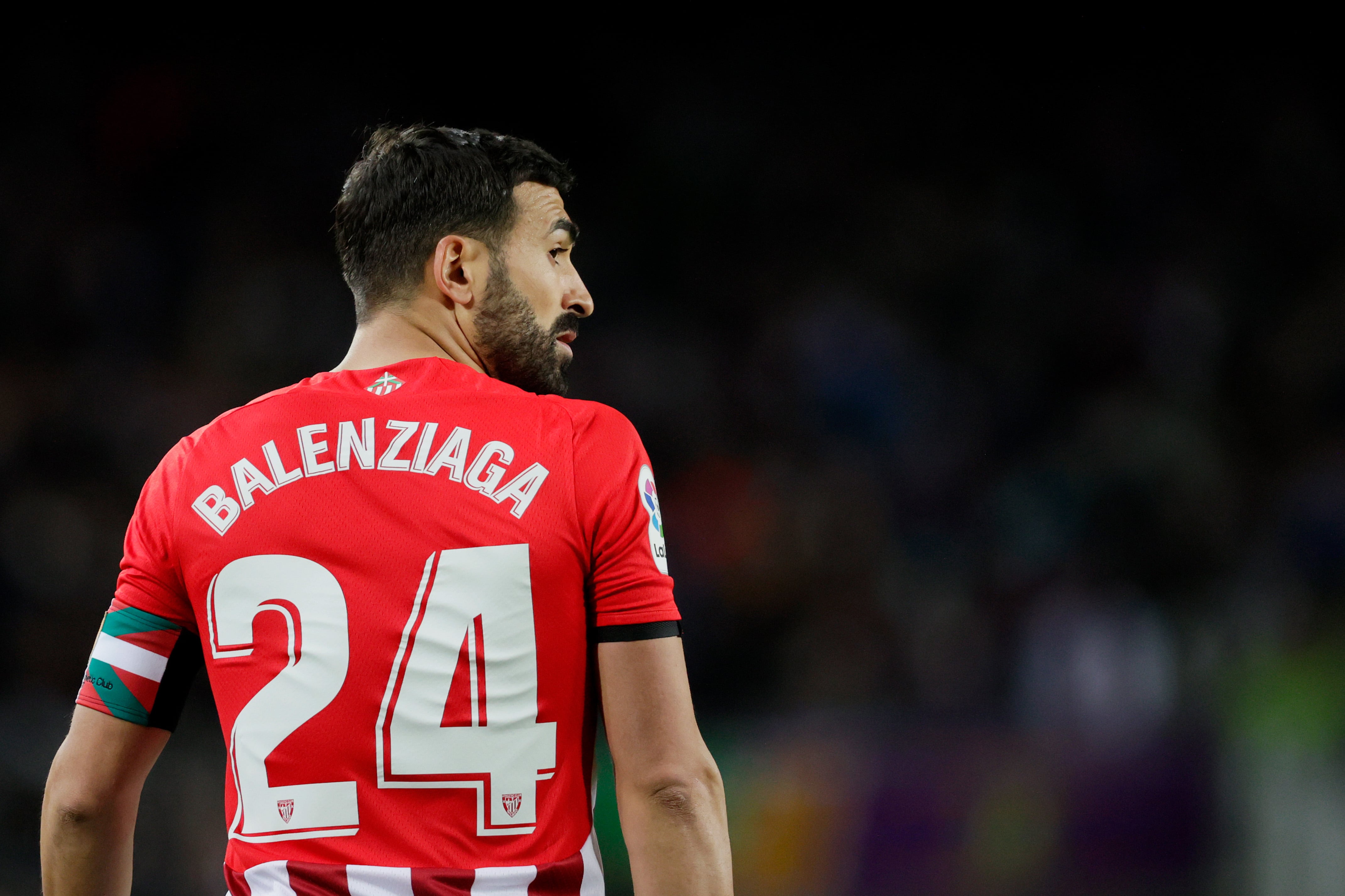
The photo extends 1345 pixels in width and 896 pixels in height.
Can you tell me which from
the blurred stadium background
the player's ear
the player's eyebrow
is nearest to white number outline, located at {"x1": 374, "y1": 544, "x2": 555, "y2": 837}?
the player's ear

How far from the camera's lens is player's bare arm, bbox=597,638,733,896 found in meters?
1.37

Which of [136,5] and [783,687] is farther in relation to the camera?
[136,5]

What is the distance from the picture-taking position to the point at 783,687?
5004mm

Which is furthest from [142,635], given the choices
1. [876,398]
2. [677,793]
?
[876,398]

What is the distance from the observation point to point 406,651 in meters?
1.38

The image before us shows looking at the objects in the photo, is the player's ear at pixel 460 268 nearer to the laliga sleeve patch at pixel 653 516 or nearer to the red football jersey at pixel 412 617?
the red football jersey at pixel 412 617

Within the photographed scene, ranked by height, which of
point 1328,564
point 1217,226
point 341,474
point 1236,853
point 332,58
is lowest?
point 1236,853

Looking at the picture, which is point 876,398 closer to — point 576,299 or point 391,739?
point 576,299

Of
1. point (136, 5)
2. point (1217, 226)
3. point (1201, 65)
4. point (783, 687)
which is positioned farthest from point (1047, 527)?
point (136, 5)

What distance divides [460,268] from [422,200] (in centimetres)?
13

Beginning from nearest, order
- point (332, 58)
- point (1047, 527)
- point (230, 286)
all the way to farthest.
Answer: point (1047, 527) → point (230, 286) → point (332, 58)

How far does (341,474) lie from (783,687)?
12.5 ft

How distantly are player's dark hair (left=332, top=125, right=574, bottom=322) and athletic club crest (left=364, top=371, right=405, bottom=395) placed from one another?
0.62ft

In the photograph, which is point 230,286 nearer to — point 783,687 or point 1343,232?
point 783,687
